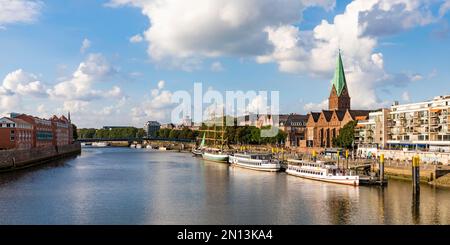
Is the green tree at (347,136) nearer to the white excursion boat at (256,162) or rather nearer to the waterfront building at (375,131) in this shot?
the waterfront building at (375,131)

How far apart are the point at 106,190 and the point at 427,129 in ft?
162

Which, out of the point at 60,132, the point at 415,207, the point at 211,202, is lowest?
the point at 211,202

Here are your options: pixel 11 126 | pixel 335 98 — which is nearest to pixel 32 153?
pixel 11 126

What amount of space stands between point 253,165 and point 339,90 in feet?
214

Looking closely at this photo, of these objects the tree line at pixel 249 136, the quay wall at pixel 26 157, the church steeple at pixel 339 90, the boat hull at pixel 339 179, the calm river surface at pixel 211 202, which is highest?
the church steeple at pixel 339 90

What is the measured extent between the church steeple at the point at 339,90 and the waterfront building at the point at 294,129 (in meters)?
16.6

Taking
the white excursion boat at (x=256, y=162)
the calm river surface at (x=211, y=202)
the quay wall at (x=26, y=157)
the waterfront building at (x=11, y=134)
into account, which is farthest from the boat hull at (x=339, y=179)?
the waterfront building at (x=11, y=134)

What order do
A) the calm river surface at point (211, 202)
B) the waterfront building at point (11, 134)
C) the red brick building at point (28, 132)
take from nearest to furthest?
the calm river surface at point (211, 202) < the waterfront building at point (11, 134) < the red brick building at point (28, 132)

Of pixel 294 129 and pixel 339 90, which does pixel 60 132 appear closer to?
pixel 294 129

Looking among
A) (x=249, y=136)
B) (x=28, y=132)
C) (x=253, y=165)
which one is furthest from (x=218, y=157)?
(x=249, y=136)

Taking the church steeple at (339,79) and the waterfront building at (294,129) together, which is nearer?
the church steeple at (339,79)

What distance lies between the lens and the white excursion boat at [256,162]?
72.3 meters

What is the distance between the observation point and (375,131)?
279ft
